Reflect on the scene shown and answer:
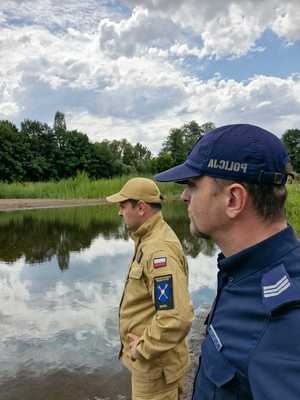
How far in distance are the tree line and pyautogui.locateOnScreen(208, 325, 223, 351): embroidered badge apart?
170ft

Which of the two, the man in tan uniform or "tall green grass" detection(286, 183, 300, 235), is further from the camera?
"tall green grass" detection(286, 183, 300, 235)

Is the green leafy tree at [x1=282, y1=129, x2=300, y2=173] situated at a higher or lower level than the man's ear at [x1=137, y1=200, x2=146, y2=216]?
higher

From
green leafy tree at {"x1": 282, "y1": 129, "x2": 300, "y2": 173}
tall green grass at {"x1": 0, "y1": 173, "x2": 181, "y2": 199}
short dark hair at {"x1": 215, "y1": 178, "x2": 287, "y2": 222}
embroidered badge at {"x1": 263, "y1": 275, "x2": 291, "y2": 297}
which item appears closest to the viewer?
embroidered badge at {"x1": 263, "y1": 275, "x2": 291, "y2": 297}

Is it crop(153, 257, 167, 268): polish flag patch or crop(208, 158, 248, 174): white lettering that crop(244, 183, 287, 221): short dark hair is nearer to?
crop(208, 158, 248, 174): white lettering

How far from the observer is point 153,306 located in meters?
2.94

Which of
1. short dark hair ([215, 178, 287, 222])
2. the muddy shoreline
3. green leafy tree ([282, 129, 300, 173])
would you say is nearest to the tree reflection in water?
short dark hair ([215, 178, 287, 222])

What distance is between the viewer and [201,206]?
1581 millimetres

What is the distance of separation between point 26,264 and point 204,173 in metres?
9.65

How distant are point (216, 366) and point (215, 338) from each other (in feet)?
0.28

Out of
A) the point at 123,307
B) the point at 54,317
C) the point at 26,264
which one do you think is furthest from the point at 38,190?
the point at 123,307

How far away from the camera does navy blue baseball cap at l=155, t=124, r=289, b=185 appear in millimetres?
1438

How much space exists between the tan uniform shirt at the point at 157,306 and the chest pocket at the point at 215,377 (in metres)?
1.24

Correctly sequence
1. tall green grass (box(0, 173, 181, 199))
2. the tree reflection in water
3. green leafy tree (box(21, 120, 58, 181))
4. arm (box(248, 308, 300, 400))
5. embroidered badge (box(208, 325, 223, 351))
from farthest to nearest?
1. green leafy tree (box(21, 120, 58, 181))
2. tall green grass (box(0, 173, 181, 199))
3. the tree reflection in water
4. embroidered badge (box(208, 325, 223, 351))
5. arm (box(248, 308, 300, 400))

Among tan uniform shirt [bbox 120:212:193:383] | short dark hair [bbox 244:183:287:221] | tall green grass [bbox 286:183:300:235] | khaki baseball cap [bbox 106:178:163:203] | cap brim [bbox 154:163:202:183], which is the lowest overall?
tall green grass [bbox 286:183:300:235]
